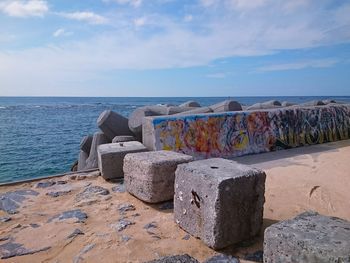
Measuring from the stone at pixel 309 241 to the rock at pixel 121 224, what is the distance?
164 centimetres

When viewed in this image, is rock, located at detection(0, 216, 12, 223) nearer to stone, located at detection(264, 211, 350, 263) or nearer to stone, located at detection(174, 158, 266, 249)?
stone, located at detection(174, 158, 266, 249)

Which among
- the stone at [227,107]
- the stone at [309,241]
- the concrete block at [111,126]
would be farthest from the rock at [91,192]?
the stone at [227,107]

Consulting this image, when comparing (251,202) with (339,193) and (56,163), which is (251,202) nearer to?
(339,193)

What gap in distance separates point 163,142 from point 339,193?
119 inches

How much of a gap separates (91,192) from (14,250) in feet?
5.26

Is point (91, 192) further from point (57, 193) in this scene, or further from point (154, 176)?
point (154, 176)

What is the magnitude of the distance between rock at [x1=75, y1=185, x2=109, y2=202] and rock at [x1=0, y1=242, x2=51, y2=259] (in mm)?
1231

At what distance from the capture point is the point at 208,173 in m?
3.07

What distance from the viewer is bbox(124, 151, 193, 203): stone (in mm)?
3838

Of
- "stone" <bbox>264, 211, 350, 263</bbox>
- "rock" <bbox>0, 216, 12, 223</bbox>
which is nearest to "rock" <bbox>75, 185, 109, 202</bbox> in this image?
"rock" <bbox>0, 216, 12, 223</bbox>

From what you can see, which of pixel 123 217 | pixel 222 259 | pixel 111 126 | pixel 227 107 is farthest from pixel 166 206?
pixel 227 107

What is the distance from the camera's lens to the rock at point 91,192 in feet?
14.2

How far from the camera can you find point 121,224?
343 centimetres

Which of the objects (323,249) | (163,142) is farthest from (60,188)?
(323,249)
